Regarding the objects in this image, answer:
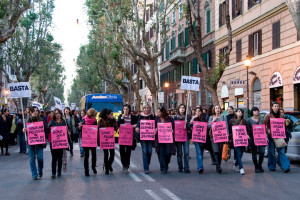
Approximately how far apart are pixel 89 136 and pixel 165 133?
1878 mm

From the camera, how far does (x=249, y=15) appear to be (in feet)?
92.2

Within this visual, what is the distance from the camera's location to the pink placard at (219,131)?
11.3 meters

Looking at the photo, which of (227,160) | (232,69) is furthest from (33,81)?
(227,160)

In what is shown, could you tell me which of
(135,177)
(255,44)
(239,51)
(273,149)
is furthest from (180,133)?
(239,51)

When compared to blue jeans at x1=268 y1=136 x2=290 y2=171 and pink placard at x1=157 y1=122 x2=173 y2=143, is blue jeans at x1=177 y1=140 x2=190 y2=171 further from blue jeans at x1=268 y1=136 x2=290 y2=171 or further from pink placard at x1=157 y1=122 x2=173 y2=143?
blue jeans at x1=268 y1=136 x2=290 y2=171

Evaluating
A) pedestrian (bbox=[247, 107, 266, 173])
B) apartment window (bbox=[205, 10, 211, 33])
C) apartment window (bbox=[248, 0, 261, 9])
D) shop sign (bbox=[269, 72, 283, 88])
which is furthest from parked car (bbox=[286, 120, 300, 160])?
apartment window (bbox=[205, 10, 211, 33])

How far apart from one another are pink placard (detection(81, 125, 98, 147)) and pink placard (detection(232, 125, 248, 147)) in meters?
3.40

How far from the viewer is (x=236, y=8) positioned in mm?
30219

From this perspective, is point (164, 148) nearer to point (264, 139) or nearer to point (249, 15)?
point (264, 139)

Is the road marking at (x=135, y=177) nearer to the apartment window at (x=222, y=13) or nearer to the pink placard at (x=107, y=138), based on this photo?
the pink placard at (x=107, y=138)

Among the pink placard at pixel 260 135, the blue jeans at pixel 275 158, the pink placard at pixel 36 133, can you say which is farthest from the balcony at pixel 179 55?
the pink placard at pixel 36 133

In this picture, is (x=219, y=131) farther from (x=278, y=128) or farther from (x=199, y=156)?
(x=278, y=128)

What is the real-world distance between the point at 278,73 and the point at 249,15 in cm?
535

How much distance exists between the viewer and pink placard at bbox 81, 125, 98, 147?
36.7 ft
